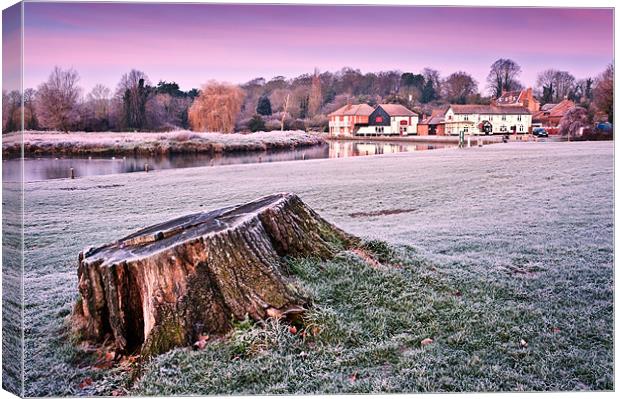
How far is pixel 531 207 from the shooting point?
6.14 m

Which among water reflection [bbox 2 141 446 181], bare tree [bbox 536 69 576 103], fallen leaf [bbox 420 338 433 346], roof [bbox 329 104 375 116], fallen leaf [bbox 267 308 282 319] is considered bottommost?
fallen leaf [bbox 420 338 433 346]

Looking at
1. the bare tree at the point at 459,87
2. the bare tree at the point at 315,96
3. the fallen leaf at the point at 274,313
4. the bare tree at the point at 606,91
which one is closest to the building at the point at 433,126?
the bare tree at the point at 459,87

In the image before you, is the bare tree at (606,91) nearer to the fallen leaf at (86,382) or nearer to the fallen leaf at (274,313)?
the fallen leaf at (274,313)

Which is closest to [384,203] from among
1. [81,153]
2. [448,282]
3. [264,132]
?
[448,282]

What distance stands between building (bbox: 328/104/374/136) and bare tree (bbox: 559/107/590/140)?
1937 mm

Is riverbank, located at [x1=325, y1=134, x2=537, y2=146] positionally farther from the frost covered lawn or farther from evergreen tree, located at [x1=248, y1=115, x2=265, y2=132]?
evergreen tree, located at [x1=248, y1=115, x2=265, y2=132]

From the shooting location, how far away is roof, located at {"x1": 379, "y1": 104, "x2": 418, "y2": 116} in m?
6.39

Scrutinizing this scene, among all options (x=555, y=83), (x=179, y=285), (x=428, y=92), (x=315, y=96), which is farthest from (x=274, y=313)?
(x=555, y=83)

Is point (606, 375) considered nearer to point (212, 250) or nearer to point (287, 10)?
point (212, 250)

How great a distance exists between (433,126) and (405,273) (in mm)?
1595

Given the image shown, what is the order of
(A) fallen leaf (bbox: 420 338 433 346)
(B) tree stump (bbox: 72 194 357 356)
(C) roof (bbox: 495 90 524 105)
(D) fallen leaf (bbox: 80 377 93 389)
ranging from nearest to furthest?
(B) tree stump (bbox: 72 194 357 356) < (D) fallen leaf (bbox: 80 377 93 389) < (A) fallen leaf (bbox: 420 338 433 346) < (C) roof (bbox: 495 90 524 105)

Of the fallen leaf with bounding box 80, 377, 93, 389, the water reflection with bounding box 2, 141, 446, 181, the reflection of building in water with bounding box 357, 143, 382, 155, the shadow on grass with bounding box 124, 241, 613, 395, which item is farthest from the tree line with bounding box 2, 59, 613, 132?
the fallen leaf with bounding box 80, 377, 93, 389

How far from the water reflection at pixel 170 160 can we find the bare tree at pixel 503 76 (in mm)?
769

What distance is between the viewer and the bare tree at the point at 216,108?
5.93 meters
